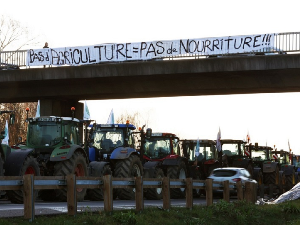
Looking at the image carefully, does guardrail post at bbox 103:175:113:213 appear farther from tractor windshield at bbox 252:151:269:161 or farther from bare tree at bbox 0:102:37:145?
bare tree at bbox 0:102:37:145

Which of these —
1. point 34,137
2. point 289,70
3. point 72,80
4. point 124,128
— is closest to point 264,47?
point 289,70

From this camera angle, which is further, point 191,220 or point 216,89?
point 216,89

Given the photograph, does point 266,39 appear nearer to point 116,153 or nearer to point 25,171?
point 116,153

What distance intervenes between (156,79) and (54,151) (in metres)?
19.5

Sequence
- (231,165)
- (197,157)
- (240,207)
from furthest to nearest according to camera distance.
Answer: (231,165), (197,157), (240,207)

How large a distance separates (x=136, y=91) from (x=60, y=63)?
4.41m

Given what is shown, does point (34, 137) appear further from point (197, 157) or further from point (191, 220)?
point (197, 157)

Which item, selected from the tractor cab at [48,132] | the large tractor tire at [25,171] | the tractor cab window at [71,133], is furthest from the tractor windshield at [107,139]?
the large tractor tire at [25,171]

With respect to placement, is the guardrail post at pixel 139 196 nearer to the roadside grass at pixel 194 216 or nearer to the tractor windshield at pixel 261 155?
the roadside grass at pixel 194 216

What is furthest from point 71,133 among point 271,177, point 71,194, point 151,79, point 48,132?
point 151,79

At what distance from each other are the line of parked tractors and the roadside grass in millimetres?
4898

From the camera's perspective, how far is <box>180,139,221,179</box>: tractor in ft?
109

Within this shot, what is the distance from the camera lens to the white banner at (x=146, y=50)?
38594mm

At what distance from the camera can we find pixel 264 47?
3847 cm
